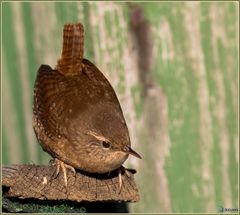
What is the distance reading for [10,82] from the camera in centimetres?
676

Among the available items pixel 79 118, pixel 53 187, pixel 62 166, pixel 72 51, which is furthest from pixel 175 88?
pixel 53 187

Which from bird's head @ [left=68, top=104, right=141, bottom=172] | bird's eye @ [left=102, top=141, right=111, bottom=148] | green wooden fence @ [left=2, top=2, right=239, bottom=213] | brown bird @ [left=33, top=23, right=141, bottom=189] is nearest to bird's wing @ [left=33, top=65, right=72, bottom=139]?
brown bird @ [left=33, top=23, right=141, bottom=189]

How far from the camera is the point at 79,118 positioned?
15.9ft

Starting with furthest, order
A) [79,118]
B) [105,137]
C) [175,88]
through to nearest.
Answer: [175,88] → [79,118] → [105,137]

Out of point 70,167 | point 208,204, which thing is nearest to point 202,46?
point 208,204

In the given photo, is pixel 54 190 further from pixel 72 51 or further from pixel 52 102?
pixel 72 51

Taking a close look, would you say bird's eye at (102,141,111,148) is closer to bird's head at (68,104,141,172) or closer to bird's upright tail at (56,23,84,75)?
bird's head at (68,104,141,172)

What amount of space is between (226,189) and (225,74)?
81 centimetres

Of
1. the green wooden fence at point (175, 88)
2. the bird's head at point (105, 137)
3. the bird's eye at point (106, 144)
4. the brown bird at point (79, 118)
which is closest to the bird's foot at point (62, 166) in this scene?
the brown bird at point (79, 118)

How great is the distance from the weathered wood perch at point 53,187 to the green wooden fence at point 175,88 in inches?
56.8

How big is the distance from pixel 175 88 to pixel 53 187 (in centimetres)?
179

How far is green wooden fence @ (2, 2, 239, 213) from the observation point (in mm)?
5844

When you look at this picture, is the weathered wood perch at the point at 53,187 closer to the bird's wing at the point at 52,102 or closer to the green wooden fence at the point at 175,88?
the bird's wing at the point at 52,102

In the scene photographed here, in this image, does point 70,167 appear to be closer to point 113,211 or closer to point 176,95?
point 113,211
